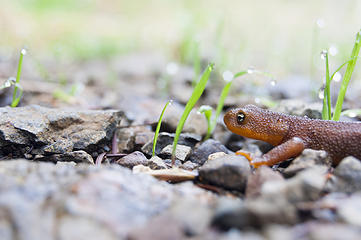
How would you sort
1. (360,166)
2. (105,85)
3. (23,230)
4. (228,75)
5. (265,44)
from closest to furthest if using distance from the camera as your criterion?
(23,230) < (360,166) < (228,75) < (105,85) < (265,44)

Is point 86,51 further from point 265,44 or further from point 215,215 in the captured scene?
point 215,215

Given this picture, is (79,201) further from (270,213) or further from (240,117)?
(240,117)

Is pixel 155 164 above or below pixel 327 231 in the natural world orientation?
below

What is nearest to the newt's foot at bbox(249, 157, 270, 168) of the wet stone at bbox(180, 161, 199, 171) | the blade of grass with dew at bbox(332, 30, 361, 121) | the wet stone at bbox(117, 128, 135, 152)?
the wet stone at bbox(180, 161, 199, 171)

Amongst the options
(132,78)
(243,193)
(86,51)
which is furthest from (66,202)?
(86,51)

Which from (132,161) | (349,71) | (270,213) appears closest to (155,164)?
(132,161)

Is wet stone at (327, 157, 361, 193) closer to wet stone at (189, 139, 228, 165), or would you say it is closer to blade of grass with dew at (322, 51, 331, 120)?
blade of grass with dew at (322, 51, 331, 120)
